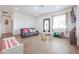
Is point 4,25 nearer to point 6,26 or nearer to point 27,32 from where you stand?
point 6,26

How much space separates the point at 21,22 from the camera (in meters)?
1.60

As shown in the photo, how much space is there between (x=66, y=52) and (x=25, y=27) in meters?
0.91

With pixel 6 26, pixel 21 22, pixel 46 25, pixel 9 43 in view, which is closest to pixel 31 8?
pixel 21 22

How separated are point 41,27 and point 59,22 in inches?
14.7

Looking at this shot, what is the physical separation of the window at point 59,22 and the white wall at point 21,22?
45 centimetres

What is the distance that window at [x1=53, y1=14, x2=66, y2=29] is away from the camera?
1.53 m

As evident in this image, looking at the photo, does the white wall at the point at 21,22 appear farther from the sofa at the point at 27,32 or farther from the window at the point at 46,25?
the window at the point at 46,25

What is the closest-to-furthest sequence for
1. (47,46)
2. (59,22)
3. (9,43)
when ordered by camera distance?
(9,43) → (59,22) → (47,46)

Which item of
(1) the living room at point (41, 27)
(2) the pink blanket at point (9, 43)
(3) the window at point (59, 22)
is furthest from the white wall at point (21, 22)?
(3) the window at point (59, 22)

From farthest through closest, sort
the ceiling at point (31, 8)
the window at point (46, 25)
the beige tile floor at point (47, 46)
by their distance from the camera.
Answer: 1. the window at point (46, 25)
2. the beige tile floor at point (47, 46)
3. the ceiling at point (31, 8)

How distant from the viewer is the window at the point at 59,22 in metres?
1.53

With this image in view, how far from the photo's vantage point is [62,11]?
60.3 inches

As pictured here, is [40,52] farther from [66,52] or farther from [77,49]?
[77,49]
